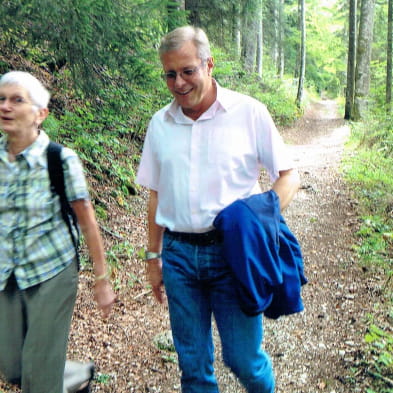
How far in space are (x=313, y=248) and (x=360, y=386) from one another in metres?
3.13

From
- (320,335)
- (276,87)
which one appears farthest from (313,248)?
(276,87)

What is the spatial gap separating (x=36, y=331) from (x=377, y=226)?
19.2 feet

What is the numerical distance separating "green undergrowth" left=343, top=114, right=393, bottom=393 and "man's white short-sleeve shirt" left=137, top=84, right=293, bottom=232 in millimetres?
2160

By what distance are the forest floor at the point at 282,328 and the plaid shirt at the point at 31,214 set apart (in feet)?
5.11

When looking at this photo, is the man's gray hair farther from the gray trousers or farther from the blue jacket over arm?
Result: the gray trousers

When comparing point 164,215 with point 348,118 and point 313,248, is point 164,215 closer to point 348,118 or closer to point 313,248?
point 313,248

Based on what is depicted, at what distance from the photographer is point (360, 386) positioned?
3.67 meters

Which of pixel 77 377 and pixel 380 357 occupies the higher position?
pixel 77 377

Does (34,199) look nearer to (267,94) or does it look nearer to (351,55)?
(351,55)

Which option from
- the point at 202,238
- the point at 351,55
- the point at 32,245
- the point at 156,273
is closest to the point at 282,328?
the point at 156,273

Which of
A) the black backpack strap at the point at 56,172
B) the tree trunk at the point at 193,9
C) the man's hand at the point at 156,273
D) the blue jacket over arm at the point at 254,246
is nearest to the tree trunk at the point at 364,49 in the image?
the tree trunk at the point at 193,9

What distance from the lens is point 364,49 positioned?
1777 centimetres

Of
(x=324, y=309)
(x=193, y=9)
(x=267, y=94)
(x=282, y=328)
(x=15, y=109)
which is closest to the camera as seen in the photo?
(x=15, y=109)

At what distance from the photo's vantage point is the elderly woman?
242 cm
